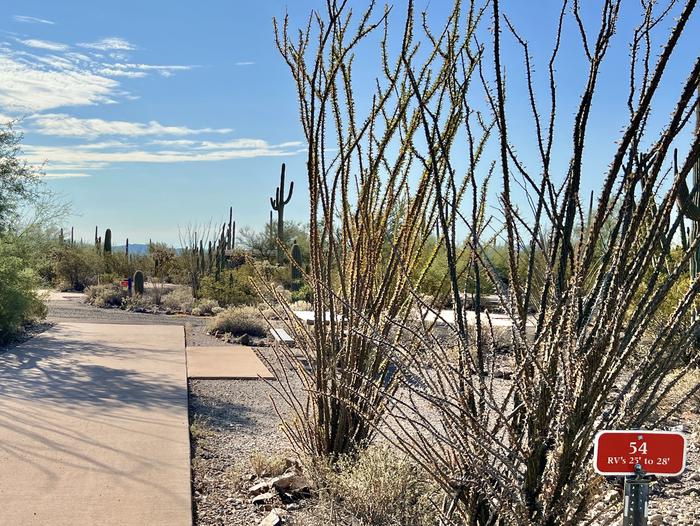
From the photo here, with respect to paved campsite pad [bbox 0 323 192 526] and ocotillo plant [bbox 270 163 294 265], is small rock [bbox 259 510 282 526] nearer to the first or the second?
paved campsite pad [bbox 0 323 192 526]

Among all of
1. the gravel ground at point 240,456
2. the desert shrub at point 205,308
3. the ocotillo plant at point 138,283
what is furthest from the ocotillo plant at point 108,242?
the gravel ground at point 240,456

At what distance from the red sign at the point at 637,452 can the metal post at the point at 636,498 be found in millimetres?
29

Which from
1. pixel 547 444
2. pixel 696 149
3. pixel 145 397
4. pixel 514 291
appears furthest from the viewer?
pixel 145 397

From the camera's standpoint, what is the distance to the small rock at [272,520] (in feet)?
15.8

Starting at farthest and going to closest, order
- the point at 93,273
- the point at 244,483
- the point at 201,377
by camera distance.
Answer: the point at 93,273
the point at 201,377
the point at 244,483

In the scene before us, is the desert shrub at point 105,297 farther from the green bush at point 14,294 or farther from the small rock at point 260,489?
the small rock at point 260,489

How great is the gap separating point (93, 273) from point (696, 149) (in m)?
30.6

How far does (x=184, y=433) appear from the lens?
709 centimetres

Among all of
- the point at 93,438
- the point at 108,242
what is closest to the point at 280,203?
the point at 108,242

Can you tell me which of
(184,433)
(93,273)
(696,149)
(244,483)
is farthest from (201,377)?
(93,273)

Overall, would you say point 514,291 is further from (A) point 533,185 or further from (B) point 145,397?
(B) point 145,397

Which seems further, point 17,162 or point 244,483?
point 17,162

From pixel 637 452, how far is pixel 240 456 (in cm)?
459

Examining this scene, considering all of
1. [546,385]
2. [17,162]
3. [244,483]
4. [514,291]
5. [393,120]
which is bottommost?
[244,483]
